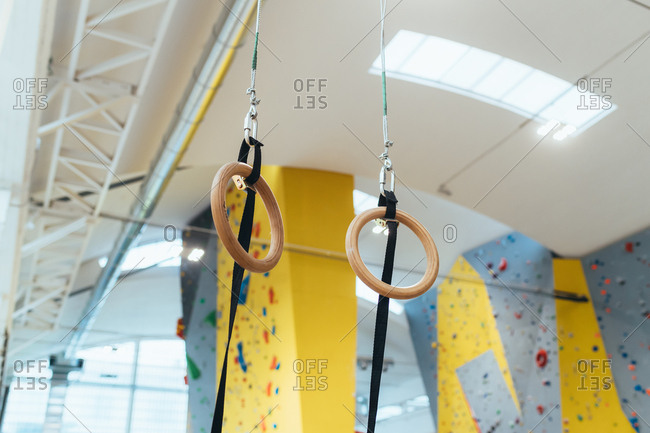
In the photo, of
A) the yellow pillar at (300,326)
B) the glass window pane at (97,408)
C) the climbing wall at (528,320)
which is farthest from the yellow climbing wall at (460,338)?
the glass window pane at (97,408)

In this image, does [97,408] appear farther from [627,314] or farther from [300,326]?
[627,314]

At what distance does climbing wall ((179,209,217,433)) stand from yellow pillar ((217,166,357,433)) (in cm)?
55

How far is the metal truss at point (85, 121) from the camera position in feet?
14.8

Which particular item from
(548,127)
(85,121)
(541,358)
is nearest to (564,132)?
(548,127)

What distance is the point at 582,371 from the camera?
24.2 feet

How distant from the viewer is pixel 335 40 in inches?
201

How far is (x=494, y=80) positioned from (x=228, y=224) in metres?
4.53

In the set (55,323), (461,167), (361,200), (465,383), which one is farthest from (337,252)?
(55,323)

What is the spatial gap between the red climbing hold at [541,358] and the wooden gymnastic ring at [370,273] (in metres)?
5.96

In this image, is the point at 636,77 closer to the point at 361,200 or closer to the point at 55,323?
the point at 361,200

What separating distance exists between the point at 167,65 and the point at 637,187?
5.12 metres

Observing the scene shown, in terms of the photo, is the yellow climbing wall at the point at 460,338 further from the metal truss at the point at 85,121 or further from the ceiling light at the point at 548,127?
the metal truss at the point at 85,121

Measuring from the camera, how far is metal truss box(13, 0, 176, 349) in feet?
14.8

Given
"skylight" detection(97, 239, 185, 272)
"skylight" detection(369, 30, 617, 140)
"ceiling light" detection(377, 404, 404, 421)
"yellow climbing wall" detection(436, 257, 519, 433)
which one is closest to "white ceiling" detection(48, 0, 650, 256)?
"skylight" detection(369, 30, 617, 140)
